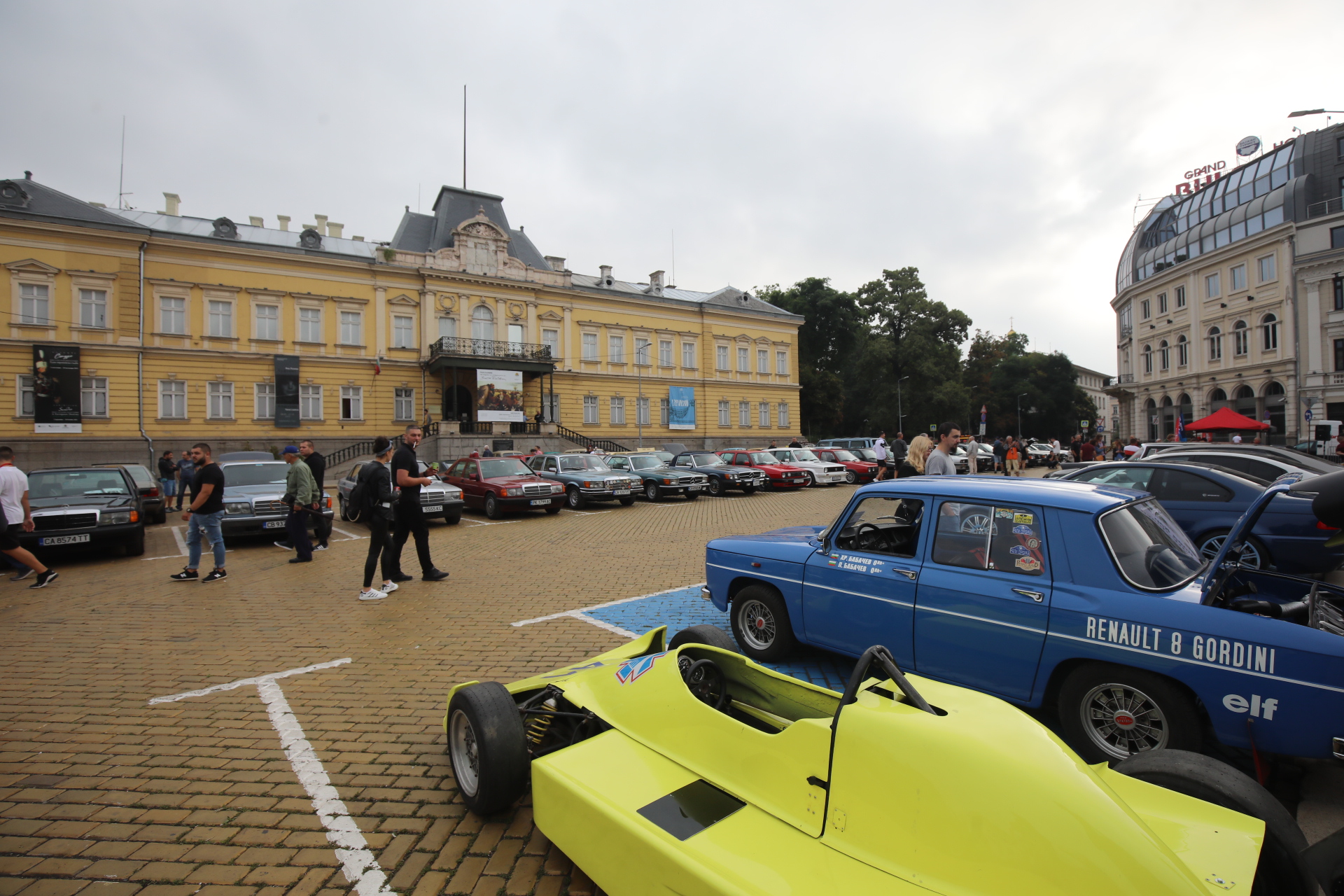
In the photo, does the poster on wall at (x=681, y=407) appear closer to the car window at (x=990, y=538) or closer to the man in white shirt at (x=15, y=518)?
the man in white shirt at (x=15, y=518)

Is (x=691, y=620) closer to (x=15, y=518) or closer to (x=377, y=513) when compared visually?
(x=377, y=513)

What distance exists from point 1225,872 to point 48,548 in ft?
45.7

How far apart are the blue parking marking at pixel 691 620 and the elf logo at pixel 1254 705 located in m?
2.16

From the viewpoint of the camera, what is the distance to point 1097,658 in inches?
127

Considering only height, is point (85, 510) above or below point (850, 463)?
below

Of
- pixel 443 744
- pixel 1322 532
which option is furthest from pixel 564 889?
pixel 1322 532

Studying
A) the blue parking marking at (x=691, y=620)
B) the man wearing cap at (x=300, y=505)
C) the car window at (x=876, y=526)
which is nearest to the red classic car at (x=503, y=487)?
the man wearing cap at (x=300, y=505)

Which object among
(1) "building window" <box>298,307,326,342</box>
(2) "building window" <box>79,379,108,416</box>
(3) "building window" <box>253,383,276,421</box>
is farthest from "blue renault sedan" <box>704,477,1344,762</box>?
(2) "building window" <box>79,379,108,416</box>

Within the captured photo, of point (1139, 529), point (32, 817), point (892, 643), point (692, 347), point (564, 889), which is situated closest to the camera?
point (564, 889)

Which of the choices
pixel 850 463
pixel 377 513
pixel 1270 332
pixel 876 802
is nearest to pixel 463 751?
pixel 876 802

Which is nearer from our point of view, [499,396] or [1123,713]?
[1123,713]

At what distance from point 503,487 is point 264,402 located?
2548cm

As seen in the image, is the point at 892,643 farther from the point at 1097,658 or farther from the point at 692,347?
the point at 692,347

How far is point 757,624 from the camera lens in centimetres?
513
